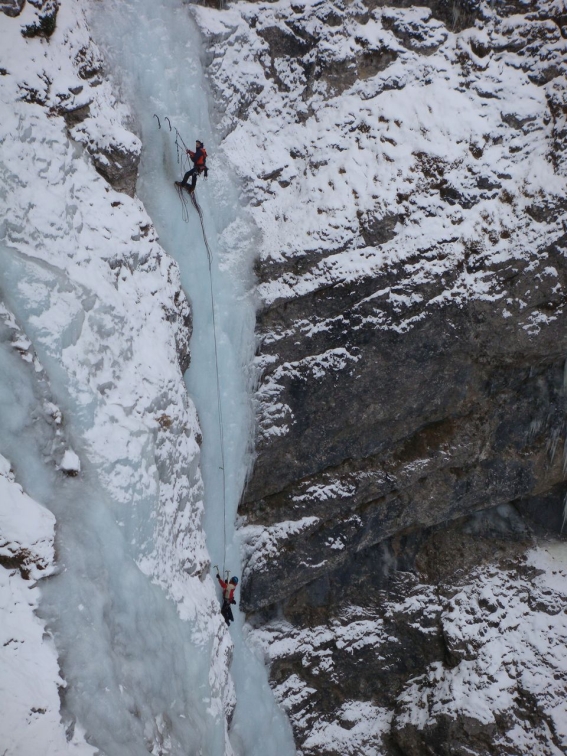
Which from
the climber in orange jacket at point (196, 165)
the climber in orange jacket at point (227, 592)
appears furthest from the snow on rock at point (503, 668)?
the climber in orange jacket at point (196, 165)

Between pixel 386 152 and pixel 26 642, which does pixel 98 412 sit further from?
pixel 386 152

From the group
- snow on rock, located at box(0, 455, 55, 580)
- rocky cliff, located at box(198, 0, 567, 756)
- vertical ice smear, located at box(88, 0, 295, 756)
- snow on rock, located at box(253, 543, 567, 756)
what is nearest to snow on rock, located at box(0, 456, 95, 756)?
snow on rock, located at box(0, 455, 55, 580)

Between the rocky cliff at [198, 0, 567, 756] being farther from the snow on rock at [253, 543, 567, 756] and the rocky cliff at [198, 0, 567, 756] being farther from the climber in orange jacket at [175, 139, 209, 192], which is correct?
the climber in orange jacket at [175, 139, 209, 192]

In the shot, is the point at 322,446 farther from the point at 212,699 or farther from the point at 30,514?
the point at 30,514

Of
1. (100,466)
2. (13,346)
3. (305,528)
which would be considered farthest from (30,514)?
(305,528)

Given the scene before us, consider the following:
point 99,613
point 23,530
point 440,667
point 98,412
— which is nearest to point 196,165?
point 98,412
